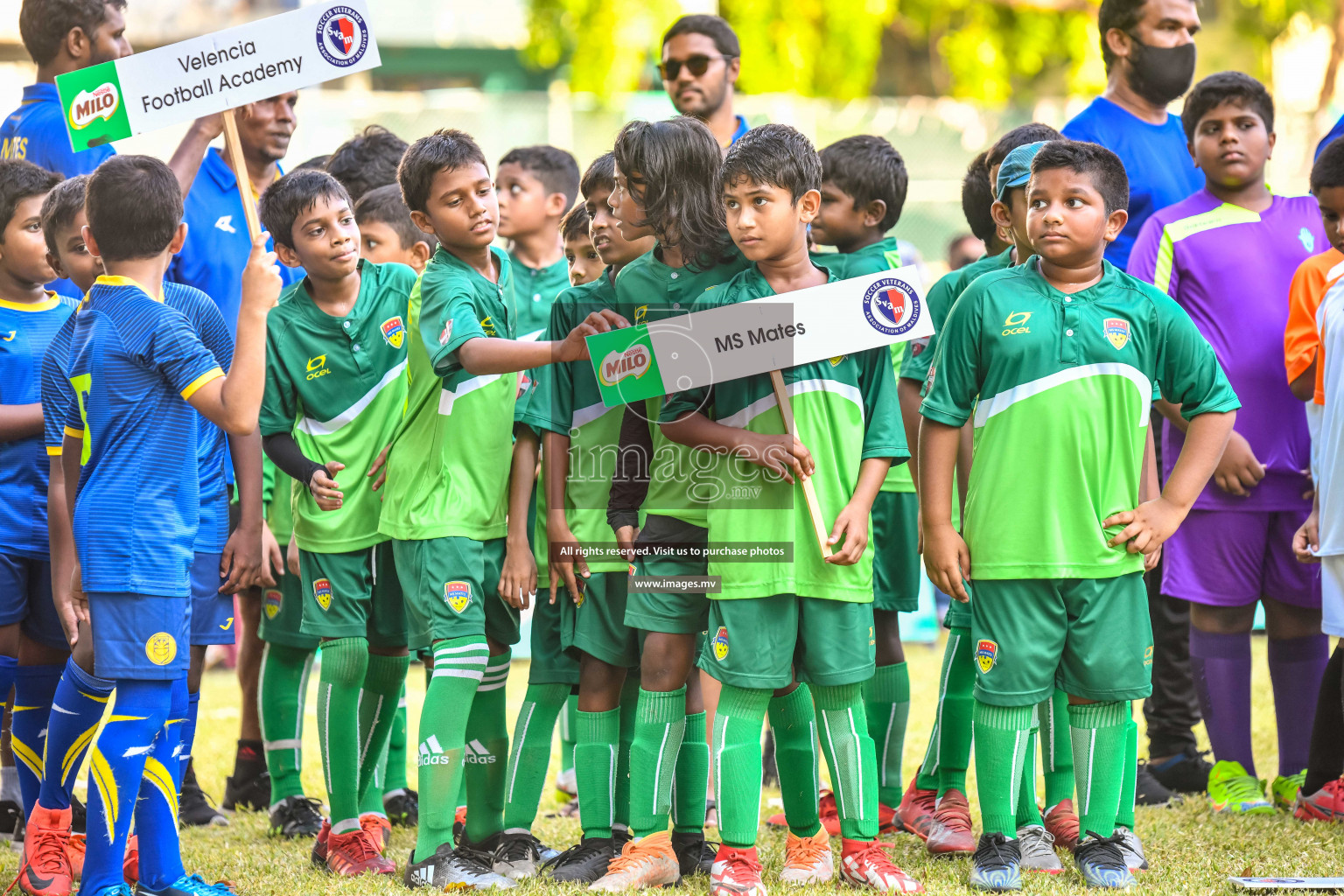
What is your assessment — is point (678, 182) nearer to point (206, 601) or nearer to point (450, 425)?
point (450, 425)

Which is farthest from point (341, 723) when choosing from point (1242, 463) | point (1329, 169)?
point (1329, 169)

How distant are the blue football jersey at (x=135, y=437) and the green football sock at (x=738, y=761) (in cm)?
139

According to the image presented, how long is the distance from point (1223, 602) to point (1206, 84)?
5.66 feet

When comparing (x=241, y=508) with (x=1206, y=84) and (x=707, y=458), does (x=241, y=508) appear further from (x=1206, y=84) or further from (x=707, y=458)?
(x=1206, y=84)

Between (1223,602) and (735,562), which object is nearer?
(735,562)

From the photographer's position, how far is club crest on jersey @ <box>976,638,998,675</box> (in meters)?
3.55

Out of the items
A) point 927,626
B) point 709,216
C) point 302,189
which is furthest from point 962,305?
point 927,626

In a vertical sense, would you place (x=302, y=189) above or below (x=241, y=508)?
above

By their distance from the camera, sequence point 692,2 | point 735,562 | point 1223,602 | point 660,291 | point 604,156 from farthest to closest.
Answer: point 692,2
point 1223,602
point 604,156
point 660,291
point 735,562

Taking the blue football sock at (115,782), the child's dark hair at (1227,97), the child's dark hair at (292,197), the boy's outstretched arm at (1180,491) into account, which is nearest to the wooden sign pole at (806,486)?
the boy's outstretched arm at (1180,491)

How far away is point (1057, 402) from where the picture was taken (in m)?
3.55

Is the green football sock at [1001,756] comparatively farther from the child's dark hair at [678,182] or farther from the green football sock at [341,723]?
the green football sock at [341,723]

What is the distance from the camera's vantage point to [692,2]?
658 inches

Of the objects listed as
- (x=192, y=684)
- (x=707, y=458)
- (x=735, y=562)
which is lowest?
(x=192, y=684)
